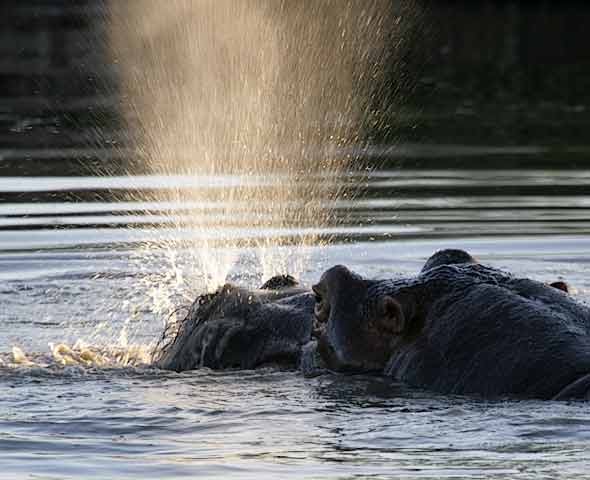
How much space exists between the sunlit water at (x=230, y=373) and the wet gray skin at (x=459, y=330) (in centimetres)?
10

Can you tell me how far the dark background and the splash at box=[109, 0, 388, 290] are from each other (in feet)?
2.44

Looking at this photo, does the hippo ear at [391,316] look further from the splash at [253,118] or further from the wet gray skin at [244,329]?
the splash at [253,118]

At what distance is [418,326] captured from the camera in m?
6.76

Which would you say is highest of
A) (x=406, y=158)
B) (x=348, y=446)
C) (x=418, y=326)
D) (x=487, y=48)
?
(x=487, y=48)

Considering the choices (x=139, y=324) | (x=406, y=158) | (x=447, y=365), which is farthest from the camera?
(x=406, y=158)

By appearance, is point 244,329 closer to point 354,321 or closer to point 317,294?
point 317,294

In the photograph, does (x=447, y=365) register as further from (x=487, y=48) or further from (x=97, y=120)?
(x=487, y=48)

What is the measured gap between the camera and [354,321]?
22.5 feet

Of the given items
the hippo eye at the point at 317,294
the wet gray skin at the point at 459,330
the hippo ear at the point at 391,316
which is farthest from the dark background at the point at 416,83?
the hippo ear at the point at 391,316

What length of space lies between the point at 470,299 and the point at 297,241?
18.0 ft

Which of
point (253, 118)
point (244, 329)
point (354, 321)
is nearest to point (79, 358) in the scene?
point (244, 329)

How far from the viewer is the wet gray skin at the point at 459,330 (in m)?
6.34

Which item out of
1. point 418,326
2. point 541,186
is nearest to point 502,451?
point 418,326

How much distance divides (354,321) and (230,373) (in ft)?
2.80
